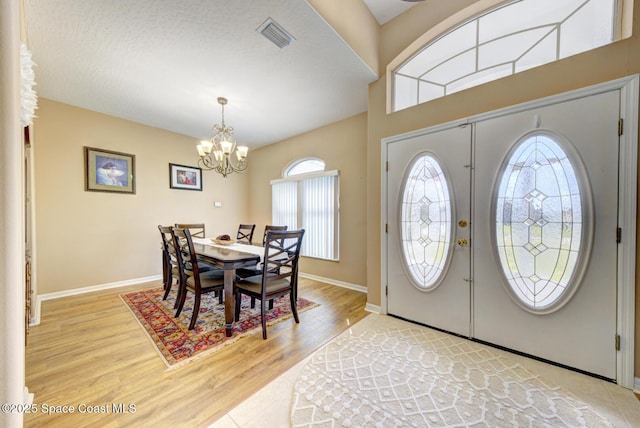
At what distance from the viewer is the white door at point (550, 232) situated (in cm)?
163

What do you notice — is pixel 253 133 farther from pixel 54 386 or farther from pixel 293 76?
pixel 54 386

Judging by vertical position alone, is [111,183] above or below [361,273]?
above

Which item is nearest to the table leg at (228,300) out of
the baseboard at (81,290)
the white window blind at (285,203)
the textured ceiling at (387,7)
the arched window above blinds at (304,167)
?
the baseboard at (81,290)

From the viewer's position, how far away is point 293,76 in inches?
105

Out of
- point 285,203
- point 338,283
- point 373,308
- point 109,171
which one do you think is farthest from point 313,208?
point 109,171

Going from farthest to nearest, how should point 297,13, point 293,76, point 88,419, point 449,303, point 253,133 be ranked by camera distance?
1. point 253,133
2. point 293,76
3. point 449,303
4. point 297,13
5. point 88,419

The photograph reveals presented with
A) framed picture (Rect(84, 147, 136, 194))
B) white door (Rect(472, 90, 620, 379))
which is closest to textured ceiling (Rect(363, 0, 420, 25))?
white door (Rect(472, 90, 620, 379))

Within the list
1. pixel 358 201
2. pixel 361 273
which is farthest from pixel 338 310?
pixel 358 201

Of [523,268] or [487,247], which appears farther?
[487,247]

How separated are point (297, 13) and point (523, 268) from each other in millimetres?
2890

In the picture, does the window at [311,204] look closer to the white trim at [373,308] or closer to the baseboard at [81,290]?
the white trim at [373,308]

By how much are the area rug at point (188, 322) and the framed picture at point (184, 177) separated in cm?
208

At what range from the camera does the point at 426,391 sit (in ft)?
5.04

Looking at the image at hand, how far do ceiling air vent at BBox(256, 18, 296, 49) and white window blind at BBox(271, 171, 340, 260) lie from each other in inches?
81.3
